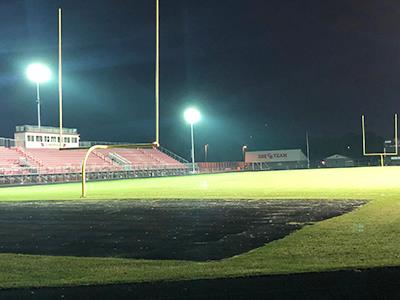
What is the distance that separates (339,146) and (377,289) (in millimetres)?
110713

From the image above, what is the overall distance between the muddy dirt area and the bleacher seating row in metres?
27.6

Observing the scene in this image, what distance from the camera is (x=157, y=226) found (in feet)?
38.5

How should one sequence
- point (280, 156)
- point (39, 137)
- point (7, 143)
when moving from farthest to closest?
1. point (280, 156)
2. point (39, 137)
3. point (7, 143)

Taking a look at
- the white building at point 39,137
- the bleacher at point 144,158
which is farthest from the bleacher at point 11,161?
the bleacher at point 144,158

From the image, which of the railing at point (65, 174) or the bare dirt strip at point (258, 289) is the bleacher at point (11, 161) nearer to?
the railing at point (65, 174)

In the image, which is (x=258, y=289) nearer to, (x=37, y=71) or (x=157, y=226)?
(x=157, y=226)

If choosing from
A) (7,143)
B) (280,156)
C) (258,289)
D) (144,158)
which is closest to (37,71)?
(7,143)

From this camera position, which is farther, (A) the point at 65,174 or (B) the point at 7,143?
(B) the point at 7,143

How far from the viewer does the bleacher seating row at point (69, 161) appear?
4486 centimetres

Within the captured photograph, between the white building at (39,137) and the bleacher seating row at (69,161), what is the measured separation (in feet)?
4.71

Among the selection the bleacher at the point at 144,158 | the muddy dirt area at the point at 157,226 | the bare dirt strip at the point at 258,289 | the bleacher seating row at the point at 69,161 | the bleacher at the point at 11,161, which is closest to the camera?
the bare dirt strip at the point at 258,289

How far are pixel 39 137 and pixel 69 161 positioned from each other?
15.3ft

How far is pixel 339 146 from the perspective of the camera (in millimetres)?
112312

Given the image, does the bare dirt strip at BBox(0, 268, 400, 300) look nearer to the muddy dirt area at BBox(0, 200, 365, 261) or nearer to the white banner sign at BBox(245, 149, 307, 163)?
the muddy dirt area at BBox(0, 200, 365, 261)
